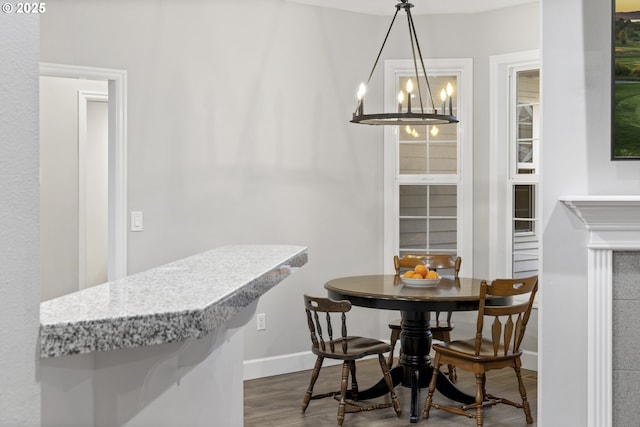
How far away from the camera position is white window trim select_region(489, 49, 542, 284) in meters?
5.62

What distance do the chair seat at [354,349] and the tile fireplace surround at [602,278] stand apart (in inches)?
57.2

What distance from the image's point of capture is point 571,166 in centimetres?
291

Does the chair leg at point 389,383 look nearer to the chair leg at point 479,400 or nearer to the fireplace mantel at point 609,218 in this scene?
the chair leg at point 479,400

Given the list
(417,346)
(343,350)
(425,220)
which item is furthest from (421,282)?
(425,220)

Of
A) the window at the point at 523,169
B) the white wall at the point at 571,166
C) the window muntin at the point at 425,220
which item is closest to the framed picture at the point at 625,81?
the white wall at the point at 571,166

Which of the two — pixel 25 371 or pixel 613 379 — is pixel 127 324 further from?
pixel 613 379

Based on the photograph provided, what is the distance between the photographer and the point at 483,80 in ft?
18.7

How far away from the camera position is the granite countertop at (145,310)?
40.3 inches

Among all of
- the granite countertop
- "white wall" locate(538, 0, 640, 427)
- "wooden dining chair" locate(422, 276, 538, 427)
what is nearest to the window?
"wooden dining chair" locate(422, 276, 538, 427)

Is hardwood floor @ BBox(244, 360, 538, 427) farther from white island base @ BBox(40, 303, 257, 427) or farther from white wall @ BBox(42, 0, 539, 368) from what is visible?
white island base @ BBox(40, 303, 257, 427)

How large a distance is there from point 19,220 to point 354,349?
3330 mm

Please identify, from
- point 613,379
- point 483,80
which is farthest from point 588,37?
point 483,80

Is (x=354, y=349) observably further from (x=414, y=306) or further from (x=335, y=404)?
(x=335, y=404)

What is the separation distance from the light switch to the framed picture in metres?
3.04
